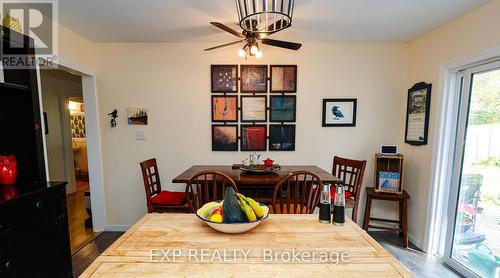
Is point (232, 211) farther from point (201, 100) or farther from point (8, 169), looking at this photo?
point (201, 100)

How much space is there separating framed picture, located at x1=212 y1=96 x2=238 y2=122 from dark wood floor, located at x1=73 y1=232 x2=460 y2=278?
1959 millimetres

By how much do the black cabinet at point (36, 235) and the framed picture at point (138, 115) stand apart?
1.20 m

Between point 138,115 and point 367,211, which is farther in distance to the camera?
point 138,115

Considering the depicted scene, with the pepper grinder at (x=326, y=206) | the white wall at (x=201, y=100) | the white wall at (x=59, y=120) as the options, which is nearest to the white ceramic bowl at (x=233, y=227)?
the pepper grinder at (x=326, y=206)

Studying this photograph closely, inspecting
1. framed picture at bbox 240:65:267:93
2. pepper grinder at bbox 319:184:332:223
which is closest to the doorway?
framed picture at bbox 240:65:267:93

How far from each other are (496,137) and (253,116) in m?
2.22

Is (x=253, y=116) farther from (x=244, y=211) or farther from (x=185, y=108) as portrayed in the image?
(x=244, y=211)

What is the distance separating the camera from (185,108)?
2.72 meters

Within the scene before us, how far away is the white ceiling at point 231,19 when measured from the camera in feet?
5.99

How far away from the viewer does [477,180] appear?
6.38ft

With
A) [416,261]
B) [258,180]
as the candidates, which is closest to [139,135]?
[258,180]

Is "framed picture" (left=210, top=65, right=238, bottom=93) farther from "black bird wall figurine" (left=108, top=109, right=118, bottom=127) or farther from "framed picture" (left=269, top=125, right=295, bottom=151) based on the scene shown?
"black bird wall figurine" (left=108, top=109, right=118, bottom=127)

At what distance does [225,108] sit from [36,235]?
6.49 ft

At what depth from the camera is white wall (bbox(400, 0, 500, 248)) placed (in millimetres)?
1775
